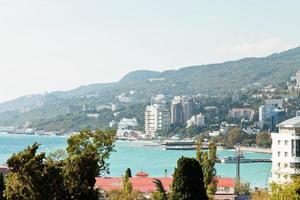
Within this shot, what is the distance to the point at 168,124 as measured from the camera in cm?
13500

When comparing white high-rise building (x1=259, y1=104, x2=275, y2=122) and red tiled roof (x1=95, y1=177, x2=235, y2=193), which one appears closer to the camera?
red tiled roof (x1=95, y1=177, x2=235, y2=193)

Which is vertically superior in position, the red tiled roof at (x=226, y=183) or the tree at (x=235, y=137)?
the red tiled roof at (x=226, y=183)

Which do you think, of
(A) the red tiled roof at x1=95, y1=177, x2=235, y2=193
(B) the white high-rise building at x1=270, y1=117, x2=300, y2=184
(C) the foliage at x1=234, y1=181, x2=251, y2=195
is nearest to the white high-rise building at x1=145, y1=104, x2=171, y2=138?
(C) the foliage at x1=234, y1=181, x2=251, y2=195

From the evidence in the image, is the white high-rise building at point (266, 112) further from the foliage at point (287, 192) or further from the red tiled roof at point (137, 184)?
the foliage at point (287, 192)

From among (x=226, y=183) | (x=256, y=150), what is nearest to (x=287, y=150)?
(x=226, y=183)

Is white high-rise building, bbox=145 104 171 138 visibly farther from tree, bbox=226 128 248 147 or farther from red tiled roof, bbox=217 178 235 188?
red tiled roof, bbox=217 178 235 188

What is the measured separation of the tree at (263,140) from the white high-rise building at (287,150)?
2972 inches

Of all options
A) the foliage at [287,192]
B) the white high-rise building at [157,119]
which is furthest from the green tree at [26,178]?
the white high-rise building at [157,119]

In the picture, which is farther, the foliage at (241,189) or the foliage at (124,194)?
the foliage at (241,189)

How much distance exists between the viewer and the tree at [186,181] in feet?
57.5

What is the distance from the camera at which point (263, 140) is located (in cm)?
10056

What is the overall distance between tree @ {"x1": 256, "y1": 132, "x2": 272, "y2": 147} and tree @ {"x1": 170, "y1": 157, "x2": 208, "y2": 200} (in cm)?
8042

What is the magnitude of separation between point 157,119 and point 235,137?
105ft

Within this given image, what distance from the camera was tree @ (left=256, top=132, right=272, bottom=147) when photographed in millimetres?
98062
